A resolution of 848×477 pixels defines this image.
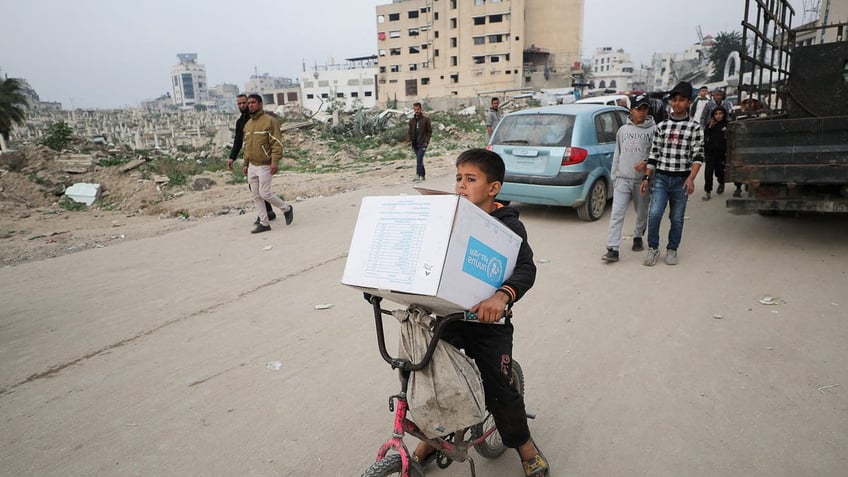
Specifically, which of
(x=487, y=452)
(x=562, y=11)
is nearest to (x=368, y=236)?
(x=487, y=452)

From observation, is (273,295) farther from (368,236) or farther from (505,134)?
(505,134)

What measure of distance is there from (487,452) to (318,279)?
10.4 feet

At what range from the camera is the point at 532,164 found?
7.18 m

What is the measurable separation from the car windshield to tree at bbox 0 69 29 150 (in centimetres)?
3170

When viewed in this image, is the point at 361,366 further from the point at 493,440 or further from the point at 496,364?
the point at 496,364

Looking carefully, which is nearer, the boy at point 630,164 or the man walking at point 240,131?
the boy at point 630,164

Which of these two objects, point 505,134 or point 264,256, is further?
point 505,134

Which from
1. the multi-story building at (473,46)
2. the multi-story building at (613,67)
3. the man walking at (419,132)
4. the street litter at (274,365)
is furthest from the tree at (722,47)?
the street litter at (274,365)

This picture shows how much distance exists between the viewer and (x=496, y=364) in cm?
203

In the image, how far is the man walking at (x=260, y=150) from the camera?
273 inches

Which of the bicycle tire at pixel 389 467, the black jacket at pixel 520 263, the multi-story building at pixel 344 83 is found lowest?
the bicycle tire at pixel 389 467

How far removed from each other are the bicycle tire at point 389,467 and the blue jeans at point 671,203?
4.29m

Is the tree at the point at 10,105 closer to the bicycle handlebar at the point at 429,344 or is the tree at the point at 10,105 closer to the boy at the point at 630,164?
the boy at the point at 630,164

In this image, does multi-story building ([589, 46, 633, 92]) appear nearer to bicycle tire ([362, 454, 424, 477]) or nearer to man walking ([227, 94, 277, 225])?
man walking ([227, 94, 277, 225])
